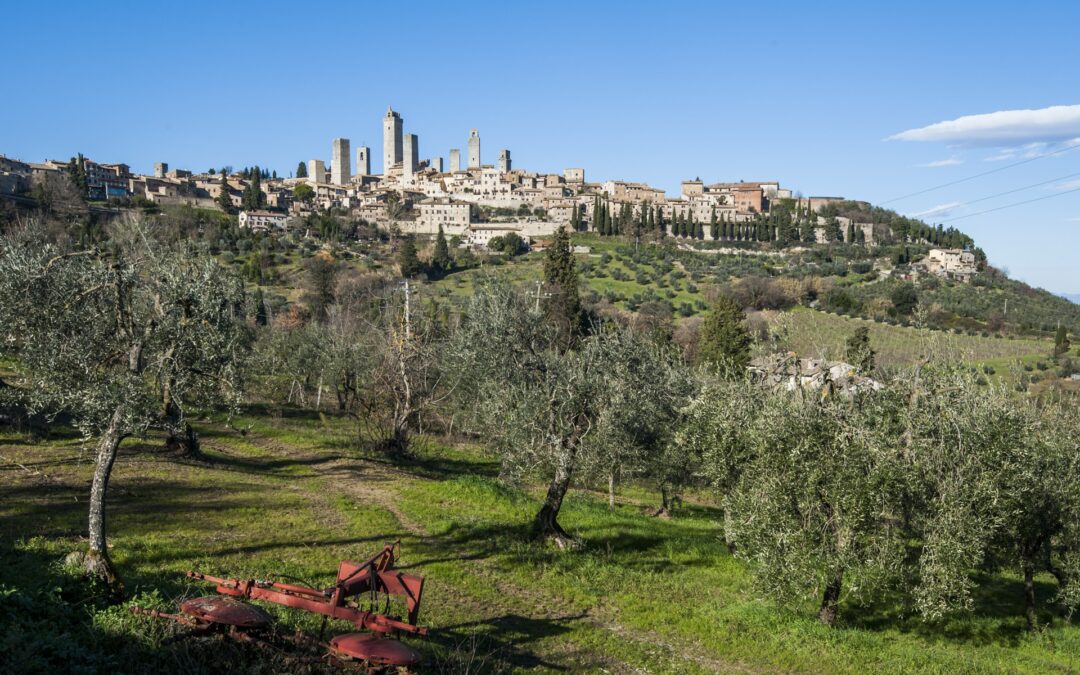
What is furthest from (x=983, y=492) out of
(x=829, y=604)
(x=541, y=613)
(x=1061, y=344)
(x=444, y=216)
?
(x=444, y=216)

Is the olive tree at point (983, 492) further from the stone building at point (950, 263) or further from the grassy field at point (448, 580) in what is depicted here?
A: the stone building at point (950, 263)

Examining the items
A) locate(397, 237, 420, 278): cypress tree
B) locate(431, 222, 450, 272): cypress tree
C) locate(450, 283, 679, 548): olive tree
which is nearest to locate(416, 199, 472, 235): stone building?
locate(431, 222, 450, 272): cypress tree

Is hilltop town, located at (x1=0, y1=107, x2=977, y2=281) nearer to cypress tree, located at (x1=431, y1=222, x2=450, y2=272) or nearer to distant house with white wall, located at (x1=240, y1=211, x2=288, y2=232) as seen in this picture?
distant house with white wall, located at (x1=240, y1=211, x2=288, y2=232)

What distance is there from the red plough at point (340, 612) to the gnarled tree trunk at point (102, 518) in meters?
2.41

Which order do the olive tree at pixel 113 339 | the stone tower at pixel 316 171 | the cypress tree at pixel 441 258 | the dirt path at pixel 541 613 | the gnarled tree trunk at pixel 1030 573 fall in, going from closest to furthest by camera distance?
the dirt path at pixel 541 613, the olive tree at pixel 113 339, the gnarled tree trunk at pixel 1030 573, the cypress tree at pixel 441 258, the stone tower at pixel 316 171

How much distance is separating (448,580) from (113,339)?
7745 mm

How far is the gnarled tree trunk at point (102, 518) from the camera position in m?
9.68

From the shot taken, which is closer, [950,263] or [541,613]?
[541,613]

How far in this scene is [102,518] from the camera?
1040 centimetres

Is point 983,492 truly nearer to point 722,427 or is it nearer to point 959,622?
point 959,622

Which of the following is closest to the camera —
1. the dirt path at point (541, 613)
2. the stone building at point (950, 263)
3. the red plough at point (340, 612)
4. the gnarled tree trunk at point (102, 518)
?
the red plough at point (340, 612)

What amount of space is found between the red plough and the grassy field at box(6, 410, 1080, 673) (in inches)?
10.6

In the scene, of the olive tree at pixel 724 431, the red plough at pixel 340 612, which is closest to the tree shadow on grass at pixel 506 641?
the red plough at pixel 340 612

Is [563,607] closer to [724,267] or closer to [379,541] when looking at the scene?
[379,541]
